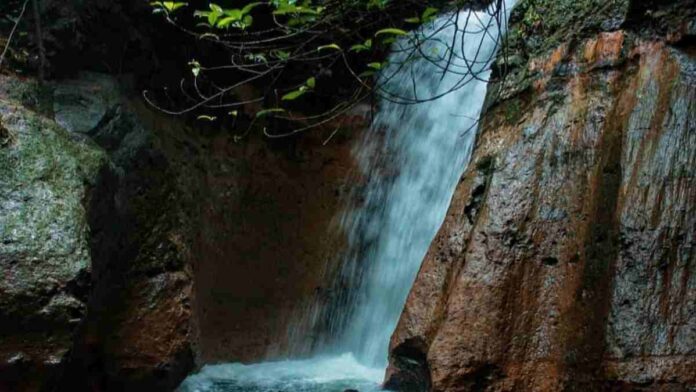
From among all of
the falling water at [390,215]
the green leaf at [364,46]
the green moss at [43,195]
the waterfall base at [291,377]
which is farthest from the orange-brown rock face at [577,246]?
the green moss at [43,195]

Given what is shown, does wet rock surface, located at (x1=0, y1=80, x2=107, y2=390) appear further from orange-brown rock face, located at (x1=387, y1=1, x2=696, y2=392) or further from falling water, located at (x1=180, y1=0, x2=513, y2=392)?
orange-brown rock face, located at (x1=387, y1=1, x2=696, y2=392)

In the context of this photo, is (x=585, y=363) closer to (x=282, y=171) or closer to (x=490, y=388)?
(x=490, y=388)

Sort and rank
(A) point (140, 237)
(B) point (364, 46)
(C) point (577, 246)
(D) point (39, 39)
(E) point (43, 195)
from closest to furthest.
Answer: (B) point (364, 46) → (C) point (577, 246) → (E) point (43, 195) → (D) point (39, 39) → (A) point (140, 237)

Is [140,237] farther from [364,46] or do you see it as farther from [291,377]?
[364,46]

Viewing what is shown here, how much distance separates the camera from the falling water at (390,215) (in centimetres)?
553

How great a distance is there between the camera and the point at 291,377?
5.23m

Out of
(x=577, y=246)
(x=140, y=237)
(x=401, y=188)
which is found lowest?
(x=140, y=237)

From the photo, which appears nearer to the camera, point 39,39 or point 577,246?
point 577,246

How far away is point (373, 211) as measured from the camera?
6.50 m

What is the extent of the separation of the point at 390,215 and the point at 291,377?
1.90 m

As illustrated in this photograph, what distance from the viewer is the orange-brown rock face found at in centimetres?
294

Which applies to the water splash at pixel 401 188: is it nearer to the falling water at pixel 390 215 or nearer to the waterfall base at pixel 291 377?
the falling water at pixel 390 215

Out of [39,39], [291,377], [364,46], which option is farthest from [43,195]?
[291,377]

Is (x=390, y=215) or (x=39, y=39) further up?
(x=39, y=39)
